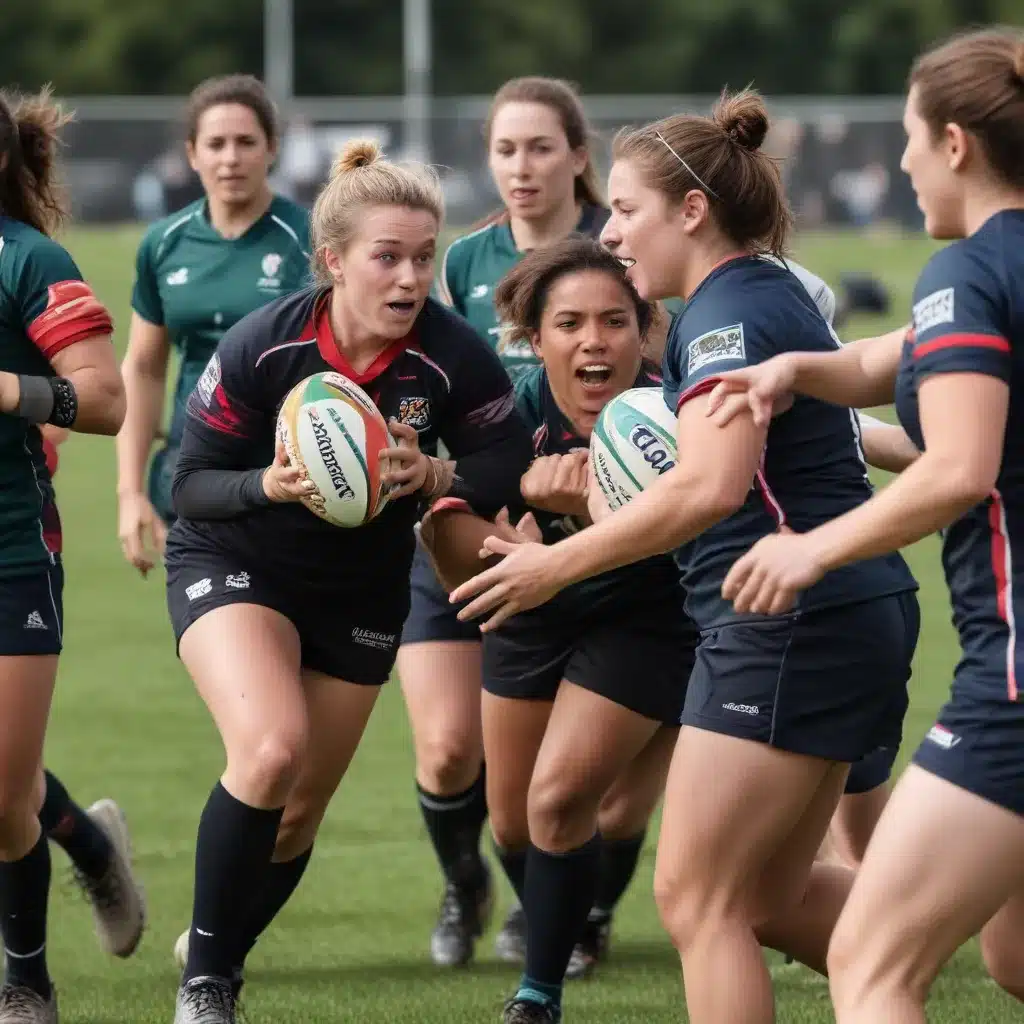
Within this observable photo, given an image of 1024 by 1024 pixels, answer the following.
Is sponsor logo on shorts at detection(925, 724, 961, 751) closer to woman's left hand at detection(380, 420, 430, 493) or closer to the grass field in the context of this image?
woman's left hand at detection(380, 420, 430, 493)

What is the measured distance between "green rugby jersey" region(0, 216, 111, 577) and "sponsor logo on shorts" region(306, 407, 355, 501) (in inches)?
24.3

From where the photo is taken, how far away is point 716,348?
3947mm

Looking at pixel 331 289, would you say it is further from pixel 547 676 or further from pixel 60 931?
pixel 60 931

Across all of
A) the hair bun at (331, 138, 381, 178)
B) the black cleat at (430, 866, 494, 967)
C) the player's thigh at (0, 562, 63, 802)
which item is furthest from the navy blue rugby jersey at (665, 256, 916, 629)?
the black cleat at (430, 866, 494, 967)

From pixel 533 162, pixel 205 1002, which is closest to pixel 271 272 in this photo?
pixel 533 162

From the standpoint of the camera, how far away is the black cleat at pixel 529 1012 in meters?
5.13

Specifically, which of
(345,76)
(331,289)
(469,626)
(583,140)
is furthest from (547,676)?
(345,76)

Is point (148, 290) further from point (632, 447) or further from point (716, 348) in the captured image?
point (716, 348)

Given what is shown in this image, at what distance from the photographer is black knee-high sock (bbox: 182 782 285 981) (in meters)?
4.72

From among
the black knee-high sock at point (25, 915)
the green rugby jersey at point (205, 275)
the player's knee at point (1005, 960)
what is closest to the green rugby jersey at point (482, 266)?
the green rugby jersey at point (205, 275)

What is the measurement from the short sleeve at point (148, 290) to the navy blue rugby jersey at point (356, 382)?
222 cm

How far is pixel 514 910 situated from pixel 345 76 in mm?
50038

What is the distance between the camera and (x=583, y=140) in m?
6.73

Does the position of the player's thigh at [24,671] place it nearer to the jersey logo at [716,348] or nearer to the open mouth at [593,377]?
the open mouth at [593,377]
